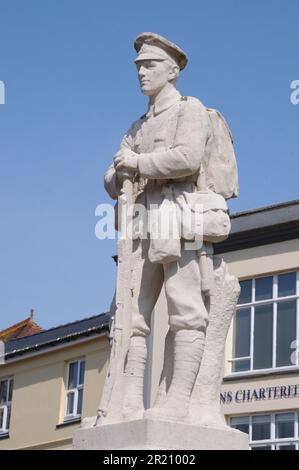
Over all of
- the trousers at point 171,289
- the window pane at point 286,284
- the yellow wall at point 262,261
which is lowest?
the trousers at point 171,289

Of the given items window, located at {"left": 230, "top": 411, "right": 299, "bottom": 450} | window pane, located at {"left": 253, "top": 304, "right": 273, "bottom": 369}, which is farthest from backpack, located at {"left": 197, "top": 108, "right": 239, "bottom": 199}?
window pane, located at {"left": 253, "top": 304, "right": 273, "bottom": 369}

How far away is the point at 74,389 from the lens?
1469 inches

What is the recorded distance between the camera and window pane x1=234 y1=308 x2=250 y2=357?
1272 inches

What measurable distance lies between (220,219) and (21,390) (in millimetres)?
30243

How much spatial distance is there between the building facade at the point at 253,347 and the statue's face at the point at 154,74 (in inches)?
773

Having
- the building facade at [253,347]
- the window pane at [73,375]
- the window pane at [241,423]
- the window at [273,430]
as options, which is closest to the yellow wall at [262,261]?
the building facade at [253,347]

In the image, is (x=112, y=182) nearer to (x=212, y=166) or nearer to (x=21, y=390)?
(x=212, y=166)

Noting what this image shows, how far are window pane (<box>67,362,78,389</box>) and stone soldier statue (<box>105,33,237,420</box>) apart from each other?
27.4 metres

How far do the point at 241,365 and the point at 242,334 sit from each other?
2.82ft

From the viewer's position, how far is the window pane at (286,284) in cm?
3153

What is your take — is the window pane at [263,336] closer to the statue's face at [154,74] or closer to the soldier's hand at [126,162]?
the statue's face at [154,74]

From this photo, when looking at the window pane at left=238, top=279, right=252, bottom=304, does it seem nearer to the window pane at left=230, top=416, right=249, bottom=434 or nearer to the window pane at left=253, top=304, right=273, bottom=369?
the window pane at left=253, top=304, right=273, bottom=369

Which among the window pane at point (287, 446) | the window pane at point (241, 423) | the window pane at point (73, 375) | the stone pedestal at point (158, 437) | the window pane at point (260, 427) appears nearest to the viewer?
the stone pedestal at point (158, 437)

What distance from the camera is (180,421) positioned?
9023mm
